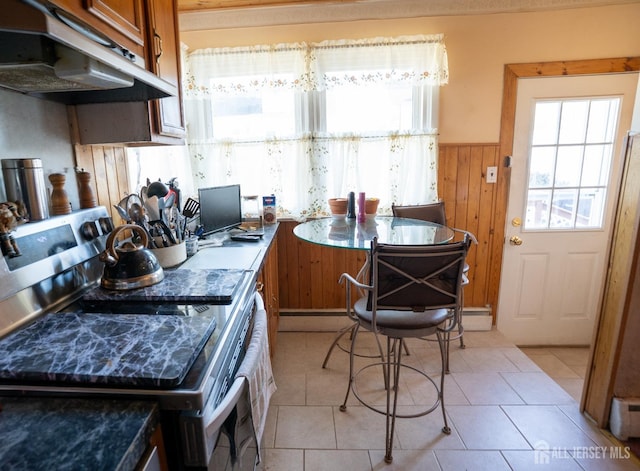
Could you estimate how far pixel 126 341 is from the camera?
88 centimetres

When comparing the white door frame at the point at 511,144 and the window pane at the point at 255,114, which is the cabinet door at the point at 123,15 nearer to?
the window pane at the point at 255,114

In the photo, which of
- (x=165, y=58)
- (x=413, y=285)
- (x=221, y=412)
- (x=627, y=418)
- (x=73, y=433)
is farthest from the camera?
(x=627, y=418)

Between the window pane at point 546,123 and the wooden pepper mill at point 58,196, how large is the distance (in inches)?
114

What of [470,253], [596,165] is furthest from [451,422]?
[596,165]

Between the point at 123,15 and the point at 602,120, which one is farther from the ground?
the point at 123,15

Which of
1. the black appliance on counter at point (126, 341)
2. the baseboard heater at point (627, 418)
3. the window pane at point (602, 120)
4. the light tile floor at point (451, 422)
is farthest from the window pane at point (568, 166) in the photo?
the black appliance on counter at point (126, 341)

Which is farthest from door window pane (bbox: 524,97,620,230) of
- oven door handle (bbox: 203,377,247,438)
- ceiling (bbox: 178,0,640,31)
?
oven door handle (bbox: 203,377,247,438)

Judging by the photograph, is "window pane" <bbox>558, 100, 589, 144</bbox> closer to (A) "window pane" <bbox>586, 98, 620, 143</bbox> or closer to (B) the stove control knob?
(A) "window pane" <bbox>586, 98, 620, 143</bbox>

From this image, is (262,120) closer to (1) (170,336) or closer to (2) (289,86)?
(2) (289,86)

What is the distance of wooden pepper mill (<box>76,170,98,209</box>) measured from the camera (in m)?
1.42

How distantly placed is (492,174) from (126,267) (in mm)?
2511

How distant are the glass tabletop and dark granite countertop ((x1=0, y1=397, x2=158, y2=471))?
1.17 meters

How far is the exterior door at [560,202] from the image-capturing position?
2535 millimetres

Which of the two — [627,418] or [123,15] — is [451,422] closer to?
[627,418]
